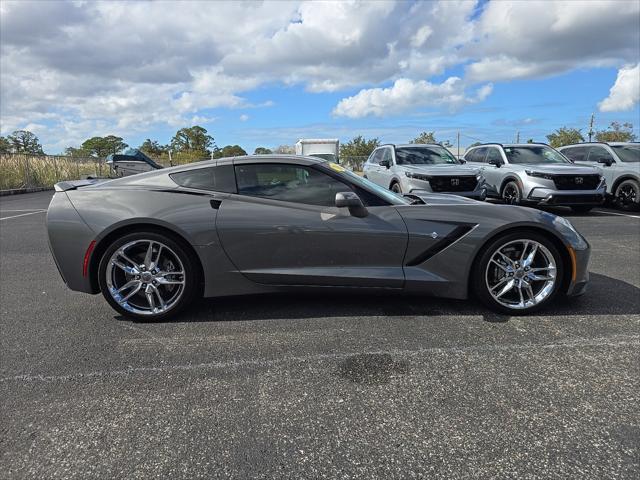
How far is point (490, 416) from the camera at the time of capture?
2221mm

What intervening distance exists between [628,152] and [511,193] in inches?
133

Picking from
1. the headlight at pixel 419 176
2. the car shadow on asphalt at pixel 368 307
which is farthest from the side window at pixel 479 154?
the car shadow on asphalt at pixel 368 307

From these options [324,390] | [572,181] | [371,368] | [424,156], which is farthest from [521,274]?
[424,156]

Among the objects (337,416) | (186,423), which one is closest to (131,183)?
(186,423)

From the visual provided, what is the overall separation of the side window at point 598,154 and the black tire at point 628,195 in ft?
2.43

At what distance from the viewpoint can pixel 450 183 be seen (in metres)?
9.16

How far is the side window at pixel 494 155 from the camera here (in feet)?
36.7

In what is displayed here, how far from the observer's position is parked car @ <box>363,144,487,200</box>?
9.16 meters

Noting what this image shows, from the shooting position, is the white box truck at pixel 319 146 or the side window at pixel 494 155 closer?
the side window at pixel 494 155

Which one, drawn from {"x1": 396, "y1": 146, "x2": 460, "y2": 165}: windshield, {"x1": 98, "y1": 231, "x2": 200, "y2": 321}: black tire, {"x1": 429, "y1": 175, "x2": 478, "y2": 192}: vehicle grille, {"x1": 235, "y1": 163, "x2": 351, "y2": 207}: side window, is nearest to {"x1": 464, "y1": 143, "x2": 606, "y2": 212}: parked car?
{"x1": 396, "y1": 146, "x2": 460, "y2": 165}: windshield

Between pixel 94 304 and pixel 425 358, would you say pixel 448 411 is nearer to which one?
pixel 425 358

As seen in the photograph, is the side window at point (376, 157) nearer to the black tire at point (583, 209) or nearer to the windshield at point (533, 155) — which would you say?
the windshield at point (533, 155)

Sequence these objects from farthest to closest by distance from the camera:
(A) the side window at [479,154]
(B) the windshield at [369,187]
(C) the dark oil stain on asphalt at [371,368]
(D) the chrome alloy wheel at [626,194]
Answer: (A) the side window at [479,154] < (D) the chrome alloy wheel at [626,194] < (B) the windshield at [369,187] < (C) the dark oil stain on asphalt at [371,368]

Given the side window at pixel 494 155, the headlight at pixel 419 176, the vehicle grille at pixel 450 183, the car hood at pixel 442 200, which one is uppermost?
the side window at pixel 494 155
